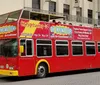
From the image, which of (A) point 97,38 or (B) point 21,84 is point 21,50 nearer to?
(B) point 21,84

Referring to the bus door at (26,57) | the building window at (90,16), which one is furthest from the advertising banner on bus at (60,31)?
the building window at (90,16)

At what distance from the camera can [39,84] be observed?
1467 cm

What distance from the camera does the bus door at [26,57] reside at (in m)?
Result: 16.3

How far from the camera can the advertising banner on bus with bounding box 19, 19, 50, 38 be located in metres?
16.7

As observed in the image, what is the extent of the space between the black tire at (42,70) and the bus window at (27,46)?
1074mm

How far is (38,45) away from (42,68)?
51.4 inches

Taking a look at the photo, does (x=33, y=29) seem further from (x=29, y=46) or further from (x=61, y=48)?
(x=61, y=48)

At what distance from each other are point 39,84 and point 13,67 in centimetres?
220

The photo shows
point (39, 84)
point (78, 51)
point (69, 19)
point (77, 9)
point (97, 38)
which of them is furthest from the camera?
point (77, 9)

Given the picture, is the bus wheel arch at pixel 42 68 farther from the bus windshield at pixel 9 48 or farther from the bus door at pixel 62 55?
the bus windshield at pixel 9 48

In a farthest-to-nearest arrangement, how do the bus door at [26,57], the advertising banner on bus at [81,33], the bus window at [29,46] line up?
the advertising banner on bus at [81,33] < the bus window at [29,46] < the bus door at [26,57]

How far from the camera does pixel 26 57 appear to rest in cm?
1666

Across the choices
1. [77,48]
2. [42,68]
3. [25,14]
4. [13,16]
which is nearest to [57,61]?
[42,68]

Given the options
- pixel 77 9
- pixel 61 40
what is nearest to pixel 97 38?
pixel 61 40
